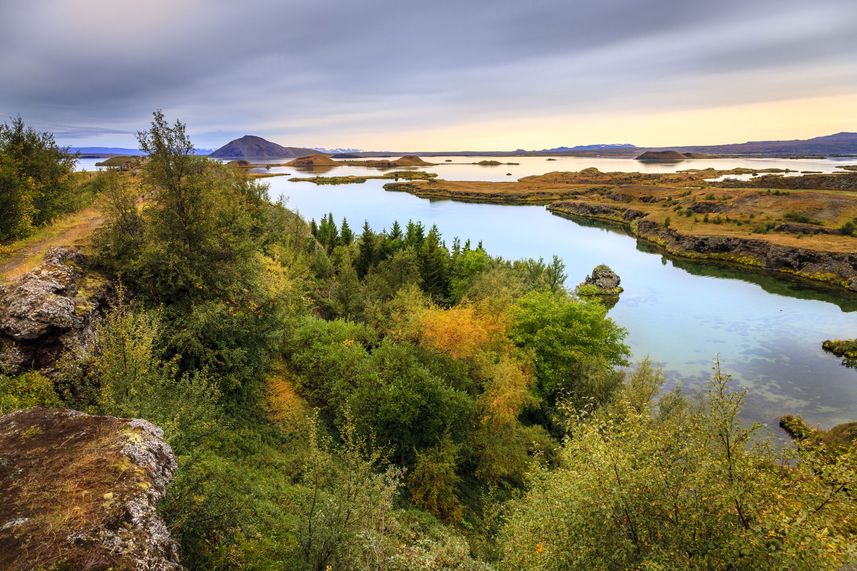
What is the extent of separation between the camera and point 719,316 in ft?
178

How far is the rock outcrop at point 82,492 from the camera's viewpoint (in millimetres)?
5879

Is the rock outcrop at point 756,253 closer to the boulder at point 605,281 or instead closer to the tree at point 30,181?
the boulder at point 605,281

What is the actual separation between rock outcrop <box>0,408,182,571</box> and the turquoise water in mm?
38670

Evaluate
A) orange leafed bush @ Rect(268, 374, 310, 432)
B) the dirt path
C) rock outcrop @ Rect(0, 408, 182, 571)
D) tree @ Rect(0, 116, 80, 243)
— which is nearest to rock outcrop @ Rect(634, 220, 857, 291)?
orange leafed bush @ Rect(268, 374, 310, 432)

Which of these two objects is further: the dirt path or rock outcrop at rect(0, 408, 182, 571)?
the dirt path

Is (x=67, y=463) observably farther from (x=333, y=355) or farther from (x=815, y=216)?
(x=815, y=216)

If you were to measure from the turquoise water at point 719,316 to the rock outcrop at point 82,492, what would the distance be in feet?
127

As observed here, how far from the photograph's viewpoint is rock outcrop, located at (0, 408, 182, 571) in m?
5.88

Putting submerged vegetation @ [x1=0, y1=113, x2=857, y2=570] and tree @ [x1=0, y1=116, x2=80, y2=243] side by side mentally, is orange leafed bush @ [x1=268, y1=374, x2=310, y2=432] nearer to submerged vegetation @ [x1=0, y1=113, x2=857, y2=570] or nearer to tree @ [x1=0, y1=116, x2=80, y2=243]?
submerged vegetation @ [x1=0, y1=113, x2=857, y2=570]

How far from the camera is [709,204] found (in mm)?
111688

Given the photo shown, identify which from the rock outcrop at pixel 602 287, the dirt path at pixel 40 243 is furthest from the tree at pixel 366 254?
the dirt path at pixel 40 243

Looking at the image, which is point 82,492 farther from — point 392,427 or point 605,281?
point 605,281

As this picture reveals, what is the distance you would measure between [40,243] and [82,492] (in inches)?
748

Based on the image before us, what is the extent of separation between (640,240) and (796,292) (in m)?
43.3
